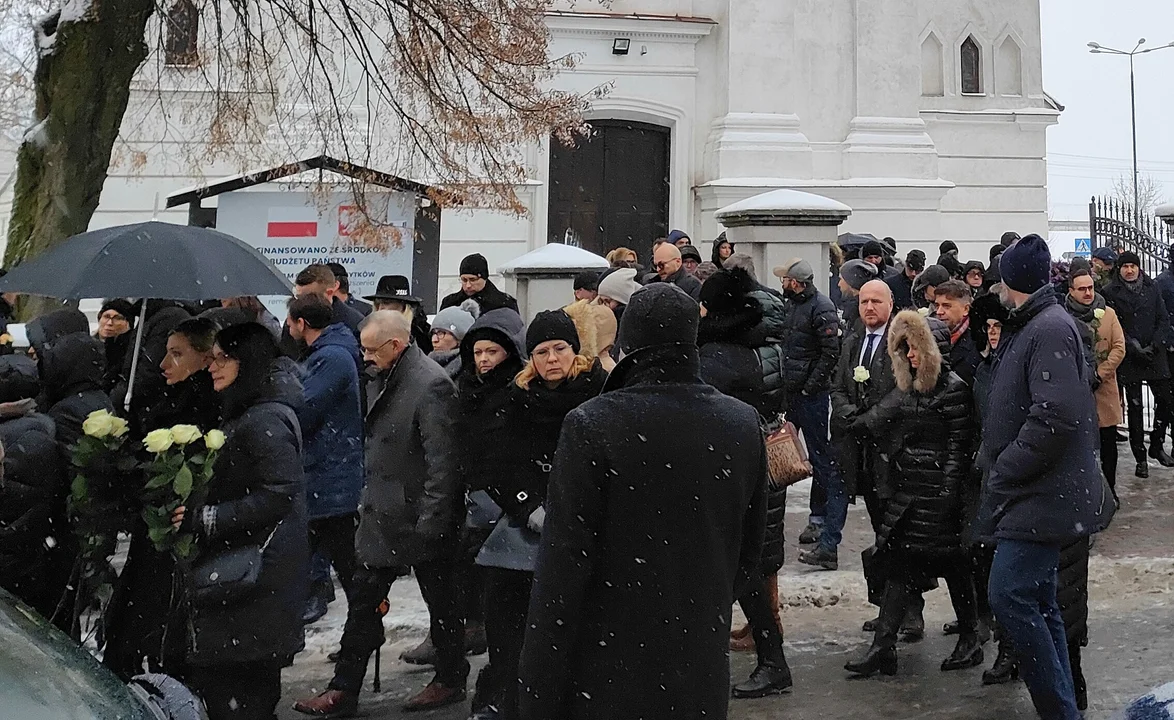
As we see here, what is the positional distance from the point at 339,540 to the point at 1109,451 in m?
6.55

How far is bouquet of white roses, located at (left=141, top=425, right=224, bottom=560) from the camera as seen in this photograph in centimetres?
432

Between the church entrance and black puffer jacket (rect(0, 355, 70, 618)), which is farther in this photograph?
the church entrance

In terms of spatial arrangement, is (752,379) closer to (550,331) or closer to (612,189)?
(550,331)

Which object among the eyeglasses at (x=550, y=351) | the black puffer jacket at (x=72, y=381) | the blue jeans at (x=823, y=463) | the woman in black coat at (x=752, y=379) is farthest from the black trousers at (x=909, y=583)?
the black puffer jacket at (x=72, y=381)

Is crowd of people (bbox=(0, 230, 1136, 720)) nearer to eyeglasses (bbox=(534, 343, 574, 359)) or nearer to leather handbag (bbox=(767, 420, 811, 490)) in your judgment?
eyeglasses (bbox=(534, 343, 574, 359))

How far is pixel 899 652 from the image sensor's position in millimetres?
6348

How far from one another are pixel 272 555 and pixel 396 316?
5.07 ft

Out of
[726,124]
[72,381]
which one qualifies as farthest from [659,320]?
[726,124]

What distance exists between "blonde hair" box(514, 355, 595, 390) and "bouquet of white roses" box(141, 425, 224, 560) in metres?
1.22

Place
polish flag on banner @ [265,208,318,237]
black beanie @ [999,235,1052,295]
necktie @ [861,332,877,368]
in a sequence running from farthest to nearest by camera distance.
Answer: polish flag on banner @ [265,208,318,237], necktie @ [861,332,877,368], black beanie @ [999,235,1052,295]

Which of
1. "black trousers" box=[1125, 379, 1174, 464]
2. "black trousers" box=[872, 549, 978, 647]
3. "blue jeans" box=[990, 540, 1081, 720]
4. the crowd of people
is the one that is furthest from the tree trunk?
"black trousers" box=[1125, 379, 1174, 464]

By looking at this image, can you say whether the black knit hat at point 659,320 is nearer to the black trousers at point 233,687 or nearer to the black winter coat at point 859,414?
the black trousers at point 233,687

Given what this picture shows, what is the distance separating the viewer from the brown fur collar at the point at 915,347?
5.87 m

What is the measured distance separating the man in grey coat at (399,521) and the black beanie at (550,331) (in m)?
0.71
